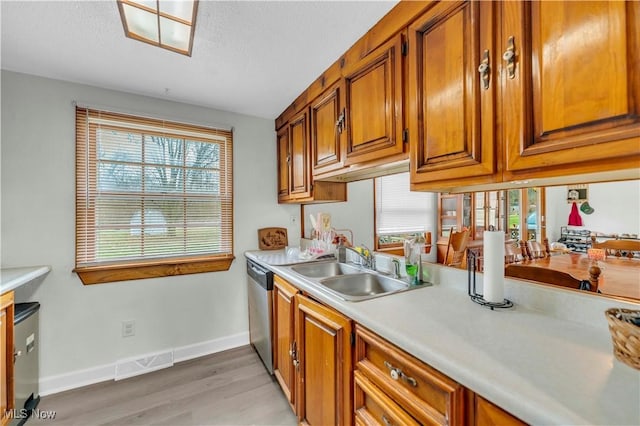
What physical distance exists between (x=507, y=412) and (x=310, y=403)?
1.07m

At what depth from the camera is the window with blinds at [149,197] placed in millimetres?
1991

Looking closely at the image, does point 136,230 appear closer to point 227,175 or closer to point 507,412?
point 227,175

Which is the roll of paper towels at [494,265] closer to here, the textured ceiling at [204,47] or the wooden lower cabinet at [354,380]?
the wooden lower cabinet at [354,380]

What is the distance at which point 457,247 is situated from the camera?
199cm

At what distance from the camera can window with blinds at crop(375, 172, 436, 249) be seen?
9.75 feet

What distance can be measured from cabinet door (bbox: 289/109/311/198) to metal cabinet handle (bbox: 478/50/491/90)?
135 centimetres

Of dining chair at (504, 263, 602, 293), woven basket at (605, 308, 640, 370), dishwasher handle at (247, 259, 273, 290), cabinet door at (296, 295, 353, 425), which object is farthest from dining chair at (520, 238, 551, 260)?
dishwasher handle at (247, 259, 273, 290)

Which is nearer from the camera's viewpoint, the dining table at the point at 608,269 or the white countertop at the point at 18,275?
the dining table at the point at 608,269

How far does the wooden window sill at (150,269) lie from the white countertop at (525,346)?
158cm

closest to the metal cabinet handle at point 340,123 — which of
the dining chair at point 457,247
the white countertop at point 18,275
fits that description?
the dining chair at point 457,247

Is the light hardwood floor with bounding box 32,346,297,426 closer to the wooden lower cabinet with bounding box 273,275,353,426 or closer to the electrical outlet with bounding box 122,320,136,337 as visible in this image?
the wooden lower cabinet with bounding box 273,275,353,426

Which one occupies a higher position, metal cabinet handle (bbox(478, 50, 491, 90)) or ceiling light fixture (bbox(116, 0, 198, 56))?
ceiling light fixture (bbox(116, 0, 198, 56))

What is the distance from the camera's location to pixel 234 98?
2.23 m

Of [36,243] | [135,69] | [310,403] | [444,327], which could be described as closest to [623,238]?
[444,327]
